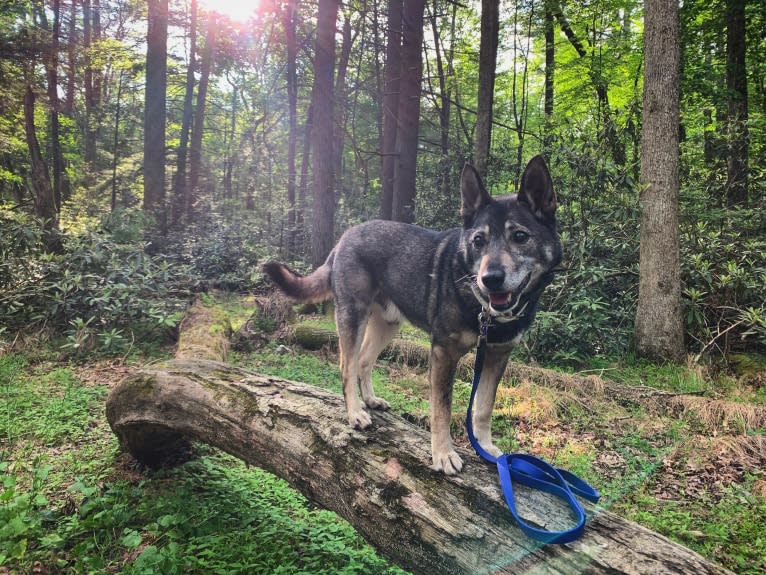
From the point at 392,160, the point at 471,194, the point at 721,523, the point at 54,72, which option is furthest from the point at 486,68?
the point at 54,72

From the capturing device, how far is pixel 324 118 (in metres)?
9.30

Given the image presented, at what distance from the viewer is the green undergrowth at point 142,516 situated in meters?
2.63

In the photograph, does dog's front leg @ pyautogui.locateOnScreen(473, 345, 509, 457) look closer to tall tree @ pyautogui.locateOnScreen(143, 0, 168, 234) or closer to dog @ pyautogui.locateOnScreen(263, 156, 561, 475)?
dog @ pyautogui.locateOnScreen(263, 156, 561, 475)

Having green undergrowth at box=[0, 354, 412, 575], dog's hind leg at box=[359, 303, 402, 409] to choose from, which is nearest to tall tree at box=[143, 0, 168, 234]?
green undergrowth at box=[0, 354, 412, 575]

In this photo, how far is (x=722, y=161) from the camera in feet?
28.5

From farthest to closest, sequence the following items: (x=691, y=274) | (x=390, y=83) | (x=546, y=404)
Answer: (x=390, y=83) < (x=691, y=274) < (x=546, y=404)

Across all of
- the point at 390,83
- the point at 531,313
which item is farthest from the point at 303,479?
the point at 390,83

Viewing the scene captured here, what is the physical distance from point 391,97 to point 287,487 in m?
11.2

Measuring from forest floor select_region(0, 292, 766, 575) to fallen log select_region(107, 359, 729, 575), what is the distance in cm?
45

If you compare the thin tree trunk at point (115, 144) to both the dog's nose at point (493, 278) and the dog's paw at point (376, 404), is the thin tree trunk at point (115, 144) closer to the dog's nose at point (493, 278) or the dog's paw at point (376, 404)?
the dog's paw at point (376, 404)

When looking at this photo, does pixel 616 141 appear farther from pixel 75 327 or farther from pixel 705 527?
pixel 75 327

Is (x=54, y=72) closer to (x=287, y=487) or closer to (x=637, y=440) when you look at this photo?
(x=287, y=487)

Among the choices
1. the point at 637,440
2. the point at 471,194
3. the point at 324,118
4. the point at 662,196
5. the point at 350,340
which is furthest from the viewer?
the point at 324,118

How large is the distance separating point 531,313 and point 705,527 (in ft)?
6.78
